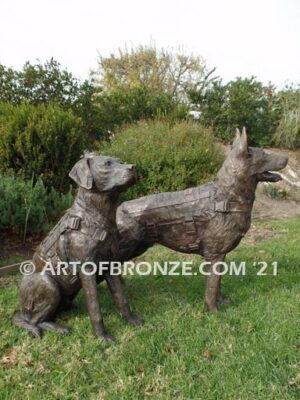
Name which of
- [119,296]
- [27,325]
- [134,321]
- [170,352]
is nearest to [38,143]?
[27,325]

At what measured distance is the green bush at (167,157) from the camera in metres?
8.96

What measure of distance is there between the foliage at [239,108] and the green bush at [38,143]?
881 centimetres

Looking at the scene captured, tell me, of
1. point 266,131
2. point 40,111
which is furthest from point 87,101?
point 266,131

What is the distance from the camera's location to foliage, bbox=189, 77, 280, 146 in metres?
15.1

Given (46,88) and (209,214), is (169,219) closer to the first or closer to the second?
(209,214)

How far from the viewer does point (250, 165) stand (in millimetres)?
3482

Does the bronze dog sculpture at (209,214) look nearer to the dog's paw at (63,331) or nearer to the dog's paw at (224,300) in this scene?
the dog's paw at (224,300)

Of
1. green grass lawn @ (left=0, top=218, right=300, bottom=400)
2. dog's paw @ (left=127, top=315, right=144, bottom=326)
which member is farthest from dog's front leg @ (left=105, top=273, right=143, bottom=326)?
green grass lawn @ (left=0, top=218, right=300, bottom=400)

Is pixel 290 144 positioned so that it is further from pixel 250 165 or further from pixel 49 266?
→ pixel 49 266

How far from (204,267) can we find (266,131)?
12.0 metres

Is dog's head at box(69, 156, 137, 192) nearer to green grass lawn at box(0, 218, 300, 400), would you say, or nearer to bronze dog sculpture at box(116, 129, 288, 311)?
bronze dog sculpture at box(116, 129, 288, 311)

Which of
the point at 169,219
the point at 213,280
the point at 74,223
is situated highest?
the point at 74,223

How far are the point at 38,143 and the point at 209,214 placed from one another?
475 cm

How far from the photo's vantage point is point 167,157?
913cm
